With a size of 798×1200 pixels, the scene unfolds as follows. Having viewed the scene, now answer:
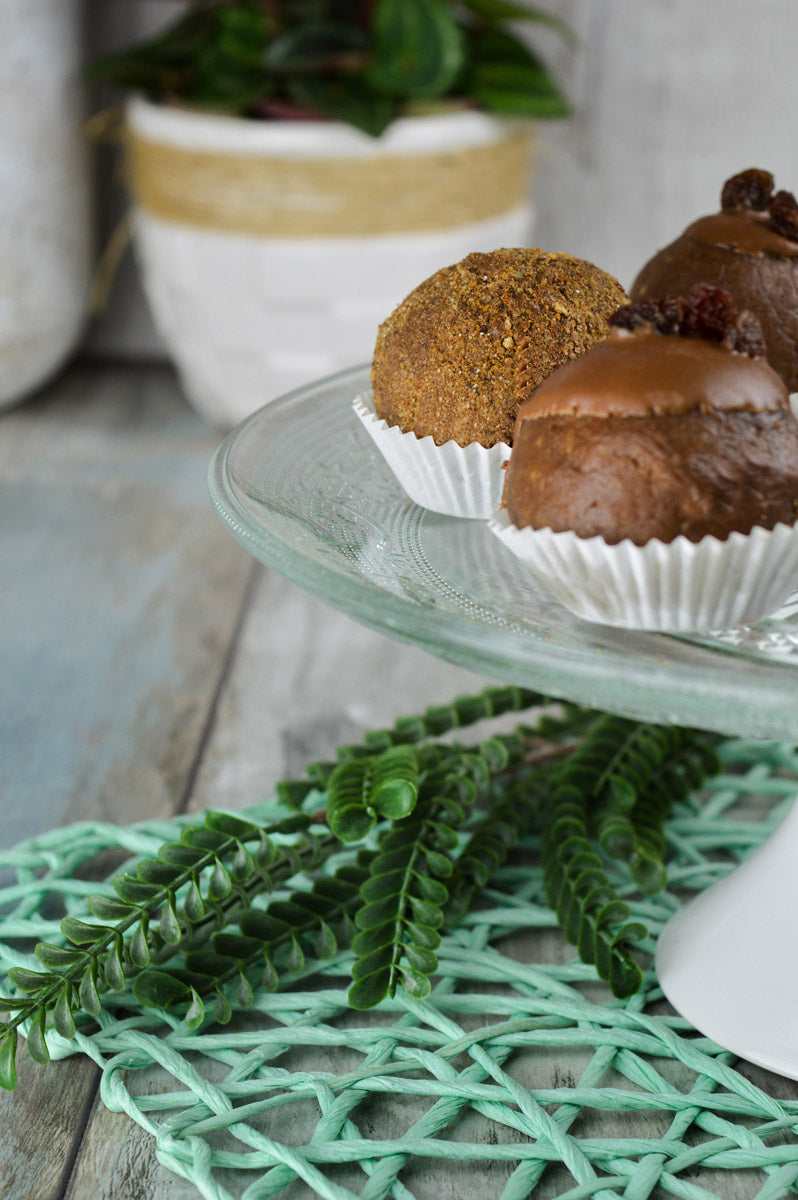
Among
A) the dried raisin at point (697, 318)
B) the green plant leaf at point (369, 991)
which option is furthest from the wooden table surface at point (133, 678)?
the dried raisin at point (697, 318)

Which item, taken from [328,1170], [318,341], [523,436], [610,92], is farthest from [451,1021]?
[610,92]

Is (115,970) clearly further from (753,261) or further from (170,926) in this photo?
(753,261)

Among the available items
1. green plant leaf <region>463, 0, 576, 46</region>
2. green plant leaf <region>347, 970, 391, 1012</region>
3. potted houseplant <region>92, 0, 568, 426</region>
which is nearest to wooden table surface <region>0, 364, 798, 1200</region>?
green plant leaf <region>347, 970, 391, 1012</region>

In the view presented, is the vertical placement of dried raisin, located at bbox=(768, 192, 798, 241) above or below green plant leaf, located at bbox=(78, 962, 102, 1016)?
above

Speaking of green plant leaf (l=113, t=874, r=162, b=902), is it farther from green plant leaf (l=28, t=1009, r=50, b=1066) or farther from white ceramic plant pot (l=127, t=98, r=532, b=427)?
white ceramic plant pot (l=127, t=98, r=532, b=427)

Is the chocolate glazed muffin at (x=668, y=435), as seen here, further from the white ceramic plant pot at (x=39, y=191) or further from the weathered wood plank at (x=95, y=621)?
the white ceramic plant pot at (x=39, y=191)
